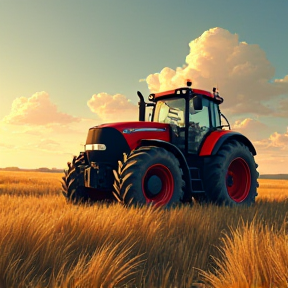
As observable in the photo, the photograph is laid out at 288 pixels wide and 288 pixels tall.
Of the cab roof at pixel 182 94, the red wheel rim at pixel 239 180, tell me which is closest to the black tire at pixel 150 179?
the cab roof at pixel 182 94

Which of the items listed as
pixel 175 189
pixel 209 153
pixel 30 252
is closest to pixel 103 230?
pixel 30 252

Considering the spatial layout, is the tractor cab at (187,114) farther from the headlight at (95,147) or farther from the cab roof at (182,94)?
the headlight at (95,147)

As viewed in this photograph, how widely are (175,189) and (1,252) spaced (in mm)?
4205

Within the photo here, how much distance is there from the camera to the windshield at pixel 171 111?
8.44m

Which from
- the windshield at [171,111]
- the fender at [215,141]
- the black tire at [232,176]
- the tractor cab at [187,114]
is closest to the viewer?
the black tire at [232,176]

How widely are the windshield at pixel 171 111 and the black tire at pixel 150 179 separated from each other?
5.31 ft

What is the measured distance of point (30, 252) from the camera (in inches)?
131

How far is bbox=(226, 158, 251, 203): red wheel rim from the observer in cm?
912

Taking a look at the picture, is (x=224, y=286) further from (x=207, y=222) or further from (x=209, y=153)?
(x=209, y=153)

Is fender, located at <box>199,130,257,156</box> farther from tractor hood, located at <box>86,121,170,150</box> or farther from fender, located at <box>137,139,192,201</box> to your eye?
tractor hood, located at <box>86,121,170,150</box>

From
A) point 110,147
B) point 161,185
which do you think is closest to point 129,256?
point 161,185

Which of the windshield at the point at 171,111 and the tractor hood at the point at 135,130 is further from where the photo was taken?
the windshield at the point at 171,111

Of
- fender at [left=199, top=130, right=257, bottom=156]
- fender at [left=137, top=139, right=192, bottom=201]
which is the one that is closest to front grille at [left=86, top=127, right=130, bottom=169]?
fender at [left=137, top=139, right=192, bottom=201]

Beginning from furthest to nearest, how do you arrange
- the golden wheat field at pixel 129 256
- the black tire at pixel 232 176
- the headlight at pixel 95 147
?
1. the black tire at pixel 232 176
2. the headlight at pixel 95 147
3. the golden wheat field at pixel 129 256
